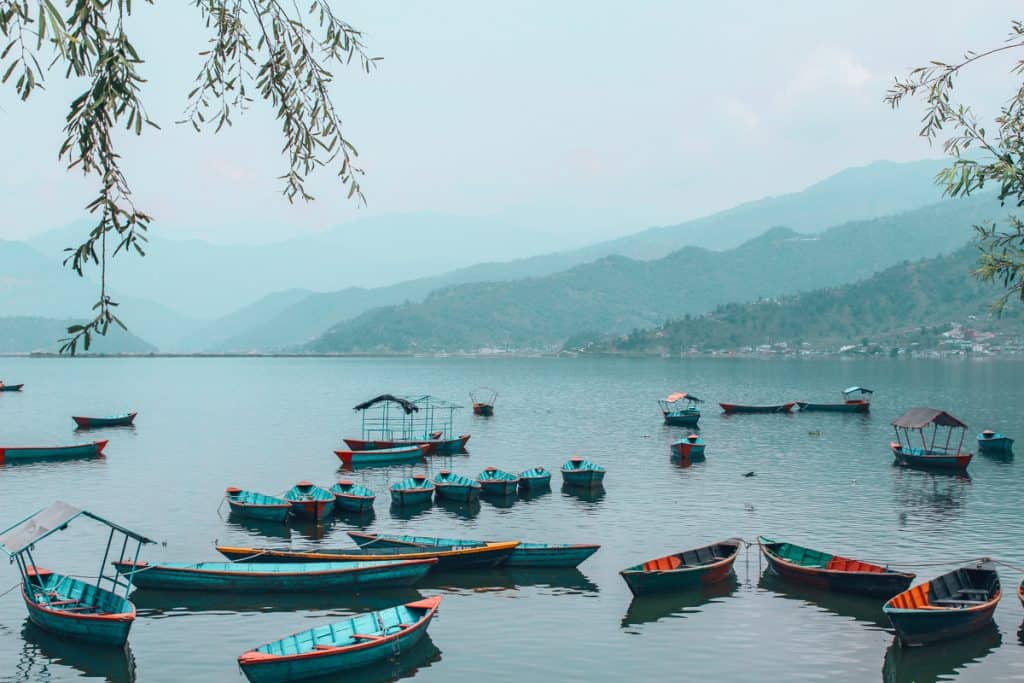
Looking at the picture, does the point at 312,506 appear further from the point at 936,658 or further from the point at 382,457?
the point at 936,658

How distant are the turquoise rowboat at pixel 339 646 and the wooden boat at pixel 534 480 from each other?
31.0 metres

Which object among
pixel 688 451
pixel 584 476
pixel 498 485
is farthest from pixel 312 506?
pixel 688 451

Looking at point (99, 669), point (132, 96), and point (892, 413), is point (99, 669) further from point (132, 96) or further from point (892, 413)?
point (892, 413)

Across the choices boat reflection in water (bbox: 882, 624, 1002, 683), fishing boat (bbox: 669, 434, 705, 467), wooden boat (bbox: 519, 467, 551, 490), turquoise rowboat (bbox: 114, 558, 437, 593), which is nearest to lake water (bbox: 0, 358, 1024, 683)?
boat reflection in water (bbox: 882, 624, 1002, 683)

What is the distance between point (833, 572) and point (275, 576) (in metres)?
23.8

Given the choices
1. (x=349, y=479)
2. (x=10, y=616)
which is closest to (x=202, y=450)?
(x=349, y=479)

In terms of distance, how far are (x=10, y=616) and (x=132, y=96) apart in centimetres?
3054

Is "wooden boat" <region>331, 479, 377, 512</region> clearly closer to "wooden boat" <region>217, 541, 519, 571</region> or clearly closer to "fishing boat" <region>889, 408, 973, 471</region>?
"wooden boat" <region>217, 541, 519, 571</region>

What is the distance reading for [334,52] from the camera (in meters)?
16.4

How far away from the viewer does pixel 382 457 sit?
8050cm

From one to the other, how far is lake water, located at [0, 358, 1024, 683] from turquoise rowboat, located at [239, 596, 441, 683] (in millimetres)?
1037

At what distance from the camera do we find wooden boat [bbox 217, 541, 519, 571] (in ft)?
136

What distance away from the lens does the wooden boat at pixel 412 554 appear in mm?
41312

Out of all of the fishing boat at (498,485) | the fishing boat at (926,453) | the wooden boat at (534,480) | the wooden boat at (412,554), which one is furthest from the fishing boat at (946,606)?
the fishing boat at (926,453)
